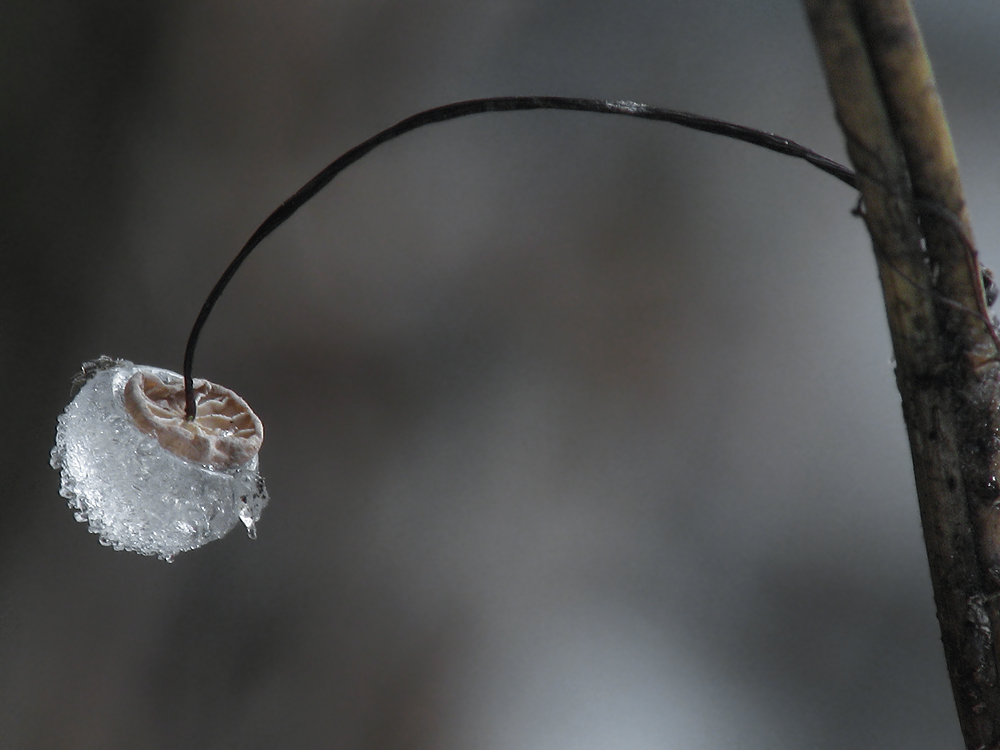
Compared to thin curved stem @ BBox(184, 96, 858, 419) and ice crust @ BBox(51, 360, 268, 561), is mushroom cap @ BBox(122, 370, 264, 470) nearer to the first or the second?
ice crust @ BBox(51, 360, 268, 561)

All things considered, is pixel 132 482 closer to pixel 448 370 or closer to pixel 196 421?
pixel 196 421

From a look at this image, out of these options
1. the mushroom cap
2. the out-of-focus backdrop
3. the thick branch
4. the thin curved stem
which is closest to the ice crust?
the mushroom cap

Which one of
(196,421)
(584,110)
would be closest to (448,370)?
(196,421)

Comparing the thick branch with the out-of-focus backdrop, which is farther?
the out-of-focus backdrop

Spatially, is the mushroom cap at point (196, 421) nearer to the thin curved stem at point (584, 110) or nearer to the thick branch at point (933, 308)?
the thin curved stem at point (584, 110)

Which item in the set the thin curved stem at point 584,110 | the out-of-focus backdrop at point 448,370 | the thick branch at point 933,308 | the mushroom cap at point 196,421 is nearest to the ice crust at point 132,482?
the mushroom cap at point 196,421

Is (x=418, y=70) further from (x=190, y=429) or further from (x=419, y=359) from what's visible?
(x=190, y=429)

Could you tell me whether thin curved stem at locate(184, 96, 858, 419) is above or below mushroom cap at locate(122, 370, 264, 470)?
above
